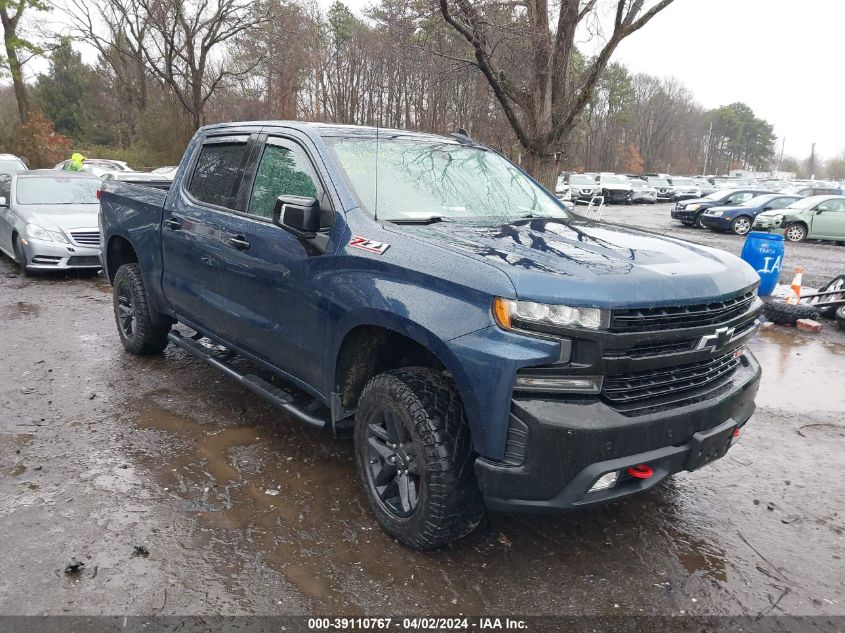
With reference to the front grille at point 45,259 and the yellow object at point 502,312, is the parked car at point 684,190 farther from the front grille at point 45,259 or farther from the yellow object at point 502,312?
the yellow object at point 502,312

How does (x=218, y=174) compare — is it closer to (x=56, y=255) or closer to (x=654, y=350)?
(x=654, y=350)

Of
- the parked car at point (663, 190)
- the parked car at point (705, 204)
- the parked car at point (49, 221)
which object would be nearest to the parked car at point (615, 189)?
the parked car at point (663, 190)

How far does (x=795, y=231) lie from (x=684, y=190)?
23332 millimetres

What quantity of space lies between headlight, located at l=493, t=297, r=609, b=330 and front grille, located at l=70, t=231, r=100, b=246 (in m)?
8.71

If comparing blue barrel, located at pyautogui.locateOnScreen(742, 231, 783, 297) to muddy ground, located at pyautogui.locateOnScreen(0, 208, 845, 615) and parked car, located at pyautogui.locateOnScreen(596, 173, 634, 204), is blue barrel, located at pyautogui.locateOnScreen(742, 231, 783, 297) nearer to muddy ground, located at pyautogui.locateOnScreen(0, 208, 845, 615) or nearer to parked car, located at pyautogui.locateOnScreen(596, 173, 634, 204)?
muddy ground, located at pyautogui.locateOnScreen(0, 208, 845, 615)

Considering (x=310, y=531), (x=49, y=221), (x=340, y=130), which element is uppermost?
(x=340, y=130)

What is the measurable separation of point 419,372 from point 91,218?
340 inches

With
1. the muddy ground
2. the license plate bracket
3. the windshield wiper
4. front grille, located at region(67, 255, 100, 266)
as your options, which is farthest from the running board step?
front grille, located at region(67, 255, 100, 266)

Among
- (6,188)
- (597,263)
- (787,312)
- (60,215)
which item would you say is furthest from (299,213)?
(6,188)

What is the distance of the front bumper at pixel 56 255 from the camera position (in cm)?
919

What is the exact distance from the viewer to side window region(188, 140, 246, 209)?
13.5 feet

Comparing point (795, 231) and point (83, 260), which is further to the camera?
point (795, 231)

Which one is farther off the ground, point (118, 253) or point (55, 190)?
point (55, 190)

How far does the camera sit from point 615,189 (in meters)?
35.6
